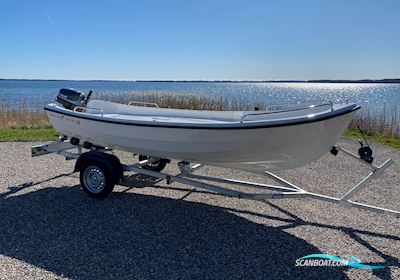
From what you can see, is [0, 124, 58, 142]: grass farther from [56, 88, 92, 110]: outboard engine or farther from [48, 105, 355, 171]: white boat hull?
[48, 105, 355, 171]: white boat hull

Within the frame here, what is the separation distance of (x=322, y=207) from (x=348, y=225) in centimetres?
59

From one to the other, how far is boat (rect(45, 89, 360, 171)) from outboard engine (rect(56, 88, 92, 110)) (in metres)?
0.59

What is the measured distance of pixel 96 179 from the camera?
191 inches

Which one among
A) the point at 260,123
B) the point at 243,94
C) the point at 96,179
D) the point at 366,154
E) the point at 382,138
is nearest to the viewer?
the point at 260,123

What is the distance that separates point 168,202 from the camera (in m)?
4.80

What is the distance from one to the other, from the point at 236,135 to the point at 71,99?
3.13 meters

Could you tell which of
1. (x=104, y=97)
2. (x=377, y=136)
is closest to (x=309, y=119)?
(x=377, y=136)

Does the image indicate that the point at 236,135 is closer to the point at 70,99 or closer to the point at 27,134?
the point at 70,99

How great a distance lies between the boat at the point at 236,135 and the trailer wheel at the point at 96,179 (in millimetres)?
369

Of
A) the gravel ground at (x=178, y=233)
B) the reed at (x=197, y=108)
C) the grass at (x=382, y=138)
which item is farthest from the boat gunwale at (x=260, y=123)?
the reed at (x=197, y=108)

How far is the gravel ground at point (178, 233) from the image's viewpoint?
10.1ft

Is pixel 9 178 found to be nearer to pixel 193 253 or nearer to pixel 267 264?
pixel 193 253

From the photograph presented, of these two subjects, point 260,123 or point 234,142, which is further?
point 234,142

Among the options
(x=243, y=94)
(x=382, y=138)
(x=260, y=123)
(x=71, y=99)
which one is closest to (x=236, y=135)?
(x=260, y=123)
